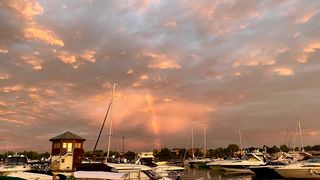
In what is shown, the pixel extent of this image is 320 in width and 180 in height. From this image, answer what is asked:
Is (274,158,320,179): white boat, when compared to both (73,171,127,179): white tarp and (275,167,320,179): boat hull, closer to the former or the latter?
(275,167,320,179): boat hull

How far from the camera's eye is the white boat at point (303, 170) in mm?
46906

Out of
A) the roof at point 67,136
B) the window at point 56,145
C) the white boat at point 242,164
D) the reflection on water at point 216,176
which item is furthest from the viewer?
the white boat at point 242,164

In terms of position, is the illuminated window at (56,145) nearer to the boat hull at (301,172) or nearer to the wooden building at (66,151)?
the wooden building at (66,151)

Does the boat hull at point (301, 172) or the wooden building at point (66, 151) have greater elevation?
the wooden building at point (66, 151)

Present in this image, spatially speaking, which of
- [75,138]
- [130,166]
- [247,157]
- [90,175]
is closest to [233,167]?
[247,157]

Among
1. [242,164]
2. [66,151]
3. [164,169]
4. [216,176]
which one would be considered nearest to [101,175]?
[164,169]

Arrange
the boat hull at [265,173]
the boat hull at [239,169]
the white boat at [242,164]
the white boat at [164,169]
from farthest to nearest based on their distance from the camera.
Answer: the white boat at [242,164] → the boat hull at [239,169] → the boat hull at [265,173] → the white boat at [164,169]

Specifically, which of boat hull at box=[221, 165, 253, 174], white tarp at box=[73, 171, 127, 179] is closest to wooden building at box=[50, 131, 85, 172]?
white tarp at box=[73, 171, 127, 179]

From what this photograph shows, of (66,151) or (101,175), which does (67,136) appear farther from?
(101,175)

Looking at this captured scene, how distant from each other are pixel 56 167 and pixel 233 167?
131 ft

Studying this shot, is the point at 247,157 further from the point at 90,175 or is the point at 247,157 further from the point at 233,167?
the point at 90,175

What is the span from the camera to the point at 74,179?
28.0 metres

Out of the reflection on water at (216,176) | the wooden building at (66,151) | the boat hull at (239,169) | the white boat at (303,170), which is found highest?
the wooden building at (66,151)

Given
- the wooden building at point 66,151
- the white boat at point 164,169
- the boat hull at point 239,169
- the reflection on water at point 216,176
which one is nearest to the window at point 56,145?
the wooden building at point 66,151
